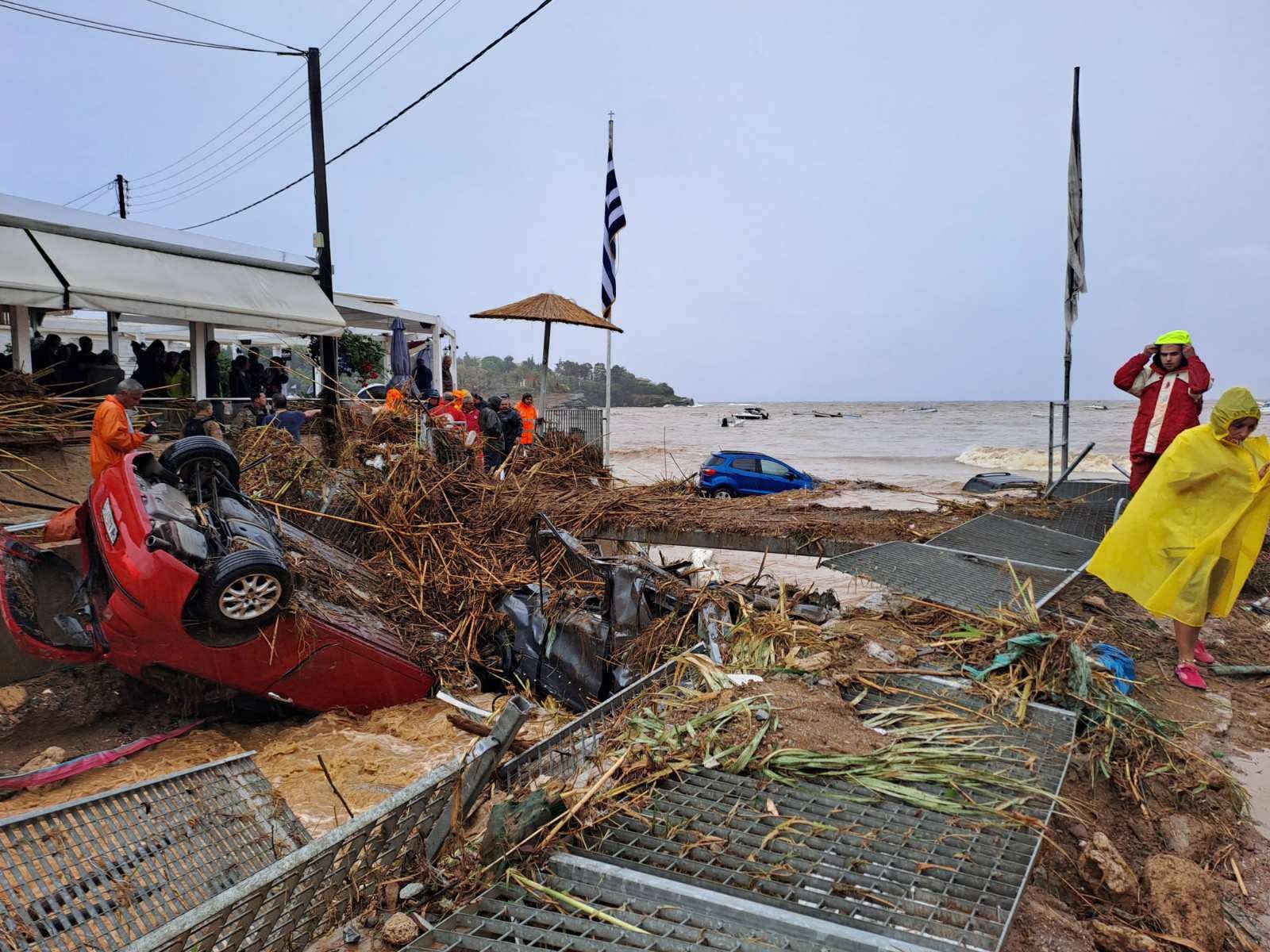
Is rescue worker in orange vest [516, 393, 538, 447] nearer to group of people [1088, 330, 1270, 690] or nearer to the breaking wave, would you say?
group of people [1088, 330, 1270, 690]

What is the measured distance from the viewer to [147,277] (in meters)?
12.5

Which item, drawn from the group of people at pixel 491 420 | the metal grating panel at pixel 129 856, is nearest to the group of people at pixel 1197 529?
the metal grating panel at pixel 129 856

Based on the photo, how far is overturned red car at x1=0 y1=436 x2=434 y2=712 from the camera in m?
4.61

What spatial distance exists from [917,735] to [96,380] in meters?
11.8

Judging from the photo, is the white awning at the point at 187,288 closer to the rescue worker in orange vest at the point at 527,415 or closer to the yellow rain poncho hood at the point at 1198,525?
the rescue worker in orange vest at the point at 527,415

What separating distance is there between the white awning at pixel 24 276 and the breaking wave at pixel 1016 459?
38.3m

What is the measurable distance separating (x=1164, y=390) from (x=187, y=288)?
14.5m

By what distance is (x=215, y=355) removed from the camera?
14.3 metres

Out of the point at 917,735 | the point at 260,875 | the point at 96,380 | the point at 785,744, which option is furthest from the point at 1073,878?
the point at 96,380

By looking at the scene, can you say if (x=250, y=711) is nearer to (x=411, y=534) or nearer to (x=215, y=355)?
(x=411, y=534)

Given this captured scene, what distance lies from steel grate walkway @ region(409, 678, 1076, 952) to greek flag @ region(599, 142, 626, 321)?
14370 mm

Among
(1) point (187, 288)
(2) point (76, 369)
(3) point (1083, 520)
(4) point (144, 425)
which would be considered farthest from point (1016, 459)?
(2) point (76, 369)

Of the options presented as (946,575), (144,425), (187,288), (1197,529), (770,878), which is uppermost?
(187,288)

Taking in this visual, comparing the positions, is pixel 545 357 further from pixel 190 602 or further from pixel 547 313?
pixel 190 602
